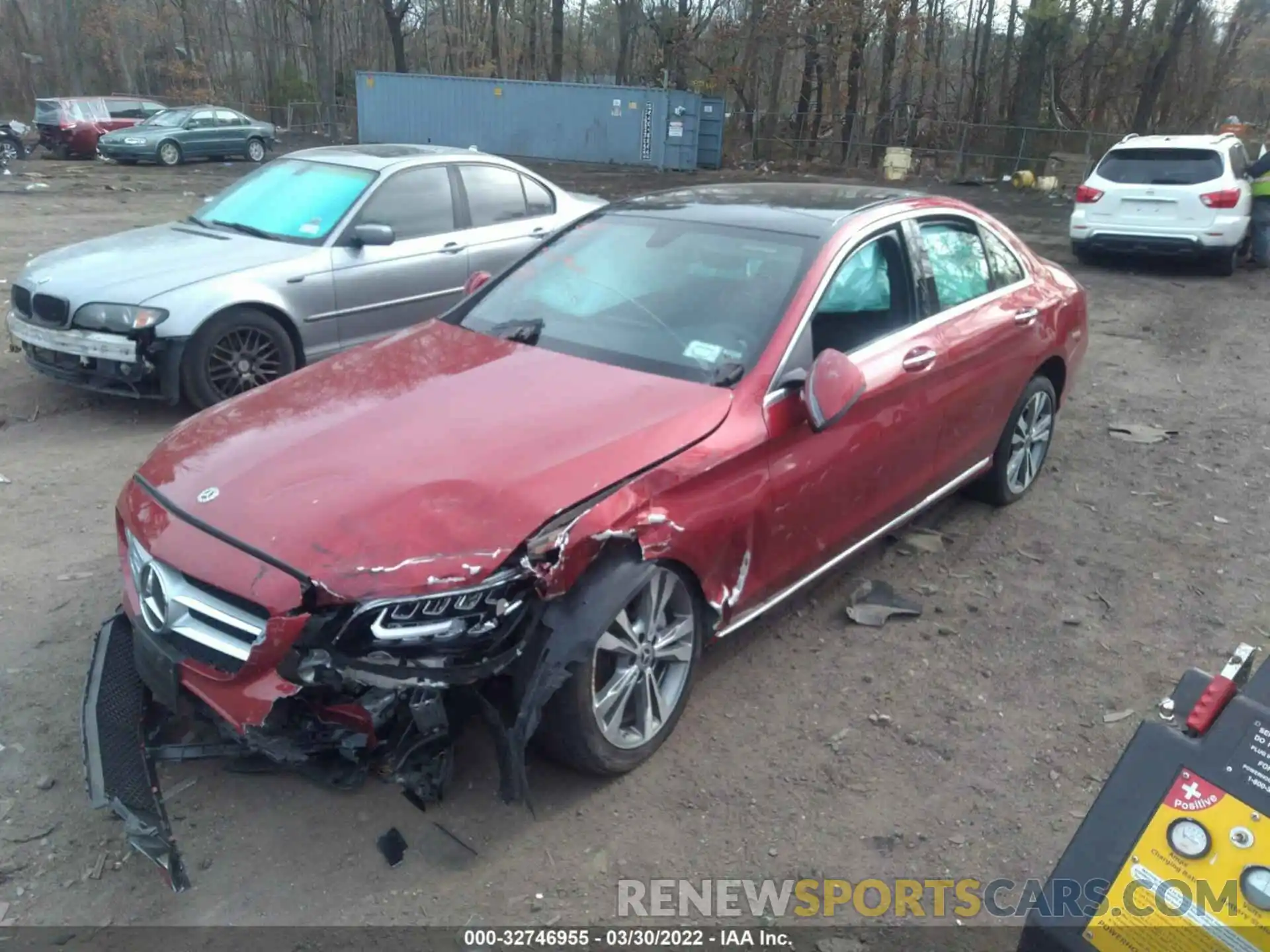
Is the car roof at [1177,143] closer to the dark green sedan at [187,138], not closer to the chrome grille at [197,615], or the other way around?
the chrome grille at [197,615]

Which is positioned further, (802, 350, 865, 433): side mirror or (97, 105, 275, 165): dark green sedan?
(97, 105, 275, 165): dark green sedan

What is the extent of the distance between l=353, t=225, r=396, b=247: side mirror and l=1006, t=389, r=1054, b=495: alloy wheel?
13.3 ft

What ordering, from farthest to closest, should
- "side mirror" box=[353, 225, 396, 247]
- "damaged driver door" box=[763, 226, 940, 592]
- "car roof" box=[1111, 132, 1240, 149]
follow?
"car roof" box=[1111, 132, 1240, 149], "side mirror" box=[353, 225, 396, 247], "damaged driver door" box=[763, 226, 940, 592]

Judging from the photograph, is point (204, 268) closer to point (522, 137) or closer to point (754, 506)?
point (754, 506)

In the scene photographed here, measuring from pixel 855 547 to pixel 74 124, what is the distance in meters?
26.1

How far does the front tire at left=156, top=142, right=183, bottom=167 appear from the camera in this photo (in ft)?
77.5

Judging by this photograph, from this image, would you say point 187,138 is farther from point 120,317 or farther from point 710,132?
point 120,317

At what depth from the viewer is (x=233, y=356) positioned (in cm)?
635

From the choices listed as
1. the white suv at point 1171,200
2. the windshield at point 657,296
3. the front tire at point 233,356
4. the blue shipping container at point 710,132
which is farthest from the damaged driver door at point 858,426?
the blue shipping container at point 710,132

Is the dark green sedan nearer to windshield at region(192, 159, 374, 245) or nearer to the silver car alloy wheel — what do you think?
windshield at region(192, 159, 374, 245)

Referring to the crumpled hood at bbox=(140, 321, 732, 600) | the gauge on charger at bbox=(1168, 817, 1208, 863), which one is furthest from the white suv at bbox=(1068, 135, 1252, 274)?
the gauge on charger at bbox=(1168, 817, 1208, 863)

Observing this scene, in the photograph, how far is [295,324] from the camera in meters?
6.56

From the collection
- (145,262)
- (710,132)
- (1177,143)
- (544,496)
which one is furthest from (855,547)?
(710,132)

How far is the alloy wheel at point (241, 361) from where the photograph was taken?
247 inches
